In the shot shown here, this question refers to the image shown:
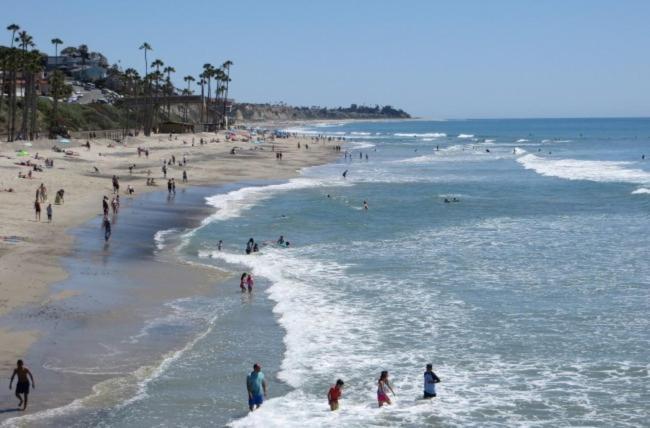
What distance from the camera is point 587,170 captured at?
74.3 metres

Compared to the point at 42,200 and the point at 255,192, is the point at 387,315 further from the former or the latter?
the point at 255,192

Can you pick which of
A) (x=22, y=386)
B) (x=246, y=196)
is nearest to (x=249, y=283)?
(x=22, y=386)

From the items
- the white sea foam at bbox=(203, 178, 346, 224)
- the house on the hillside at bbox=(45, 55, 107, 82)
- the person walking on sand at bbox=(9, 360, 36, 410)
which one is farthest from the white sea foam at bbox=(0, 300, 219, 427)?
the house on the hillside at bbox=(45, 55, 107, 82)

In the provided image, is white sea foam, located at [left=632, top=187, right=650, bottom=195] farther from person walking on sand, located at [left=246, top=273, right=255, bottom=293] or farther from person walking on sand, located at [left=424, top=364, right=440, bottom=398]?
person walking on sand, located at [left=424, top=364, right=440, bottom=398]

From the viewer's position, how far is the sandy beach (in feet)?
77.4

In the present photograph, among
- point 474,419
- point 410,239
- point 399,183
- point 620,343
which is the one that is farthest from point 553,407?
point 399,183

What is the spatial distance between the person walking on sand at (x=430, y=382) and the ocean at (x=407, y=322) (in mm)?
206

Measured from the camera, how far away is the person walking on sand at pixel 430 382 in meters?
16.2

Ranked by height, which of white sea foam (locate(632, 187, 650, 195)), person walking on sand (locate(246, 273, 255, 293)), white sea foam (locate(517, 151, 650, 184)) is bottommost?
person walking on sand (locate(246, 273, 255, 293))

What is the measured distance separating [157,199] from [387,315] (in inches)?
1046

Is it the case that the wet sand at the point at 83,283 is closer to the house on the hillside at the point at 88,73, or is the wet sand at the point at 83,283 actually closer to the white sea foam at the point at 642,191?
the white sea foam at the point at 642,191

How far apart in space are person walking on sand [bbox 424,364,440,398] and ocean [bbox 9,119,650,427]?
206mm

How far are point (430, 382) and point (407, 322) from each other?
558 centimetres

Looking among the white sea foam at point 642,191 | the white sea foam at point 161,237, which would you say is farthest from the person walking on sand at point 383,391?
the white sea foam at point 642,191
